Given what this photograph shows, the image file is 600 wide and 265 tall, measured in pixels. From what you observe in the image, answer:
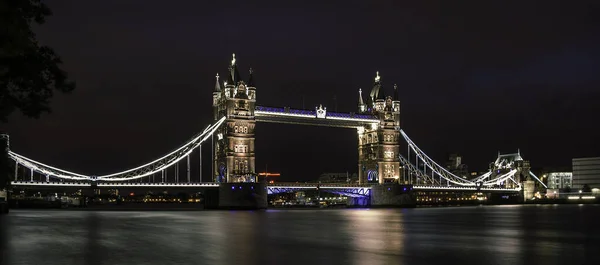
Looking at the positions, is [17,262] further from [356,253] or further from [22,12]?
[356,253]

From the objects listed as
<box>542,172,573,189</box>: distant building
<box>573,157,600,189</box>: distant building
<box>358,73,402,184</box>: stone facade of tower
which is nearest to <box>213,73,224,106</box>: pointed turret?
<box>358,73,402,184</box>: stone facade of tower

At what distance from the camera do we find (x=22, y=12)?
18.3 m

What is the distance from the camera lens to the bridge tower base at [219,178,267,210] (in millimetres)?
94062

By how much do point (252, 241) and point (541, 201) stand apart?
471ft

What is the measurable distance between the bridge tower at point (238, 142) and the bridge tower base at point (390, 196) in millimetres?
22426

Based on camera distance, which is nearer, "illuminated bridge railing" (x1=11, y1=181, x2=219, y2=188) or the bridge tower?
"illuminated bridge railing" (x1=11, y1=181, x2=219, y2=188)

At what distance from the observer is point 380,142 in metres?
117

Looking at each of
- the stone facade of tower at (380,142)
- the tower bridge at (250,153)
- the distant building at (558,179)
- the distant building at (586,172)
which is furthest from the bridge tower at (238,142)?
the distant building at (558,179)

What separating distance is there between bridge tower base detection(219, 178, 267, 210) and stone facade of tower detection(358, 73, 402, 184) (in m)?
28.9

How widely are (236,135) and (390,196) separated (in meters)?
29.0

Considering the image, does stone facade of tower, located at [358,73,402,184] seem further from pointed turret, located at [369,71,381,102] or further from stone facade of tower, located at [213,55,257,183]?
stone facade of tower, located at [213,55,257,183]

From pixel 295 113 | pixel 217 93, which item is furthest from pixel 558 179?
pixel 217 93

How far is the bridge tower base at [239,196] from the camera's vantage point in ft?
309

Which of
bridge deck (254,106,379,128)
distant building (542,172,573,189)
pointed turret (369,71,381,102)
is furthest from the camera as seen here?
distant building (542,172,573,189)
